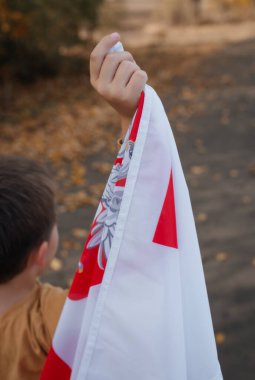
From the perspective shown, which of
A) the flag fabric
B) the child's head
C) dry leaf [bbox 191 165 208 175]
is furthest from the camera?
dry leaf [bbox 191 165 208 175]

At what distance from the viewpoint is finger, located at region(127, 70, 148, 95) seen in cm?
122

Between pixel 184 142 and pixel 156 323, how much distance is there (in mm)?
6445

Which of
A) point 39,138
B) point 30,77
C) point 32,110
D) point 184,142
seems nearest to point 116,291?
point 184,142

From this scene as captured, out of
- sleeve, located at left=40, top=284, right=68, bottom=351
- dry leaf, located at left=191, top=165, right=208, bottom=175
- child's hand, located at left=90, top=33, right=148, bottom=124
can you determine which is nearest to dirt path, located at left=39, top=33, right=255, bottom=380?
dry leaf, located at left=191, top=165, right=208, bottom=175

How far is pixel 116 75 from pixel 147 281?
441mm

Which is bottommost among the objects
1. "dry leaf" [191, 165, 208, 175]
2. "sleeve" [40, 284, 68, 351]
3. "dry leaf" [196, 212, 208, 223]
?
"sleeve" [40, 284, 68, 351]

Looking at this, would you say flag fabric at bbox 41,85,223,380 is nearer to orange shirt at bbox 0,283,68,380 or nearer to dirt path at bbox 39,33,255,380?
orange shirt at bbox 0,283,68,380

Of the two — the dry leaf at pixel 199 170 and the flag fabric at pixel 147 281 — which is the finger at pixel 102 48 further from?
the dry leaf at pixel 199 170

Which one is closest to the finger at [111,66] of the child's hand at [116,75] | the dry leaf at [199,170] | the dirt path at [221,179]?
the child's hand at [116,75]

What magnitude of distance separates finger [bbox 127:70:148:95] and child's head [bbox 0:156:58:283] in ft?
1.38

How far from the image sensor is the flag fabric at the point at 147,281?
3.91ft

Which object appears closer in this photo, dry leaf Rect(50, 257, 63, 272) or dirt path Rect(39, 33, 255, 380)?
dirt path Rect(39, 33, 255, 380)

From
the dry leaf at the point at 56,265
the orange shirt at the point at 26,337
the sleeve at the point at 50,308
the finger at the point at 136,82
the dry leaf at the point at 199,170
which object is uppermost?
the dry leaf at the point at 199,170

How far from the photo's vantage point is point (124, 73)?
4.01ft
